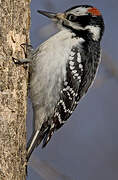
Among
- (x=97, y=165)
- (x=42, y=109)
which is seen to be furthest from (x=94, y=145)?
(x=42, y=109)

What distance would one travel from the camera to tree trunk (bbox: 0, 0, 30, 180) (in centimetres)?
352

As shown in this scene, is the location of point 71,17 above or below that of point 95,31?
above

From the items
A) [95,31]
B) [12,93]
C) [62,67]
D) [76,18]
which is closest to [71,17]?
[76,18]

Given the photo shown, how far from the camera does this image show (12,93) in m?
3.63

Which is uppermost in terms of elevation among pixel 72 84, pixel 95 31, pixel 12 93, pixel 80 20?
pixel 80 20

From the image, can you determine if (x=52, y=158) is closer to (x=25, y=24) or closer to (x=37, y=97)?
(x=37, y=97)

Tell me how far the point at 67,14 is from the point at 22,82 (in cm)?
104

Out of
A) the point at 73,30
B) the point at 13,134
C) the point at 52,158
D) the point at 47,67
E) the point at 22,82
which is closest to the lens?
the point at 13,134

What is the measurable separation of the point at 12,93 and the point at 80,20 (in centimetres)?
125

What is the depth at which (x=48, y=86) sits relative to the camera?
4195mm

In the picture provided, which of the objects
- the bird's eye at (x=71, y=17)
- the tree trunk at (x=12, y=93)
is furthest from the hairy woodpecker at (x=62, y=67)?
the tree trunk at (x=12, y=93)

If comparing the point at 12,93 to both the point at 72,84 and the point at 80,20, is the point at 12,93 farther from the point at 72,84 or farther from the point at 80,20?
the point at 80,20

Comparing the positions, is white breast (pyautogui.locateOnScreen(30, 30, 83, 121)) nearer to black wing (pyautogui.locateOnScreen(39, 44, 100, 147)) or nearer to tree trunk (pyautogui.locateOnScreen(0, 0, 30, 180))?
black wing (pyautogui.locateOnScreen(39, 44, 100, 147))

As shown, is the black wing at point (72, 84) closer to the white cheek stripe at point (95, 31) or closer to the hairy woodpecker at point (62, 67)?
the hairy woodpecker at point (62, 67)
